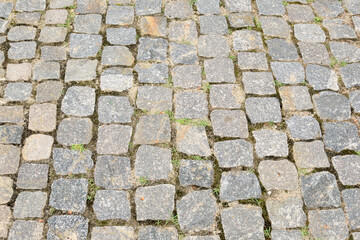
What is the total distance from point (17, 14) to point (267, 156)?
2.94 m

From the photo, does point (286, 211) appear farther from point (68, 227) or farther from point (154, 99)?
point (68, 227)

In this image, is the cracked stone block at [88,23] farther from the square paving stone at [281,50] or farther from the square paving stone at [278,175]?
the square paving stone at [278,175]

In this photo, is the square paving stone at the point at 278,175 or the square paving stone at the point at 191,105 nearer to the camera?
the square paving stone at the point at 278,175

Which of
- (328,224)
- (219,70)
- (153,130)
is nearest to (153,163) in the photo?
(153,130)

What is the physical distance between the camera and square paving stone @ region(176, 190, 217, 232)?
2510 mm

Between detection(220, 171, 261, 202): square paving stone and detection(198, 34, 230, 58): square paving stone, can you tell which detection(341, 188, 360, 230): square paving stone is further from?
detection(198, 34, 230, 58): square paving stone

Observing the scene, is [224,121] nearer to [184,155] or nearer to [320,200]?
[184,155]

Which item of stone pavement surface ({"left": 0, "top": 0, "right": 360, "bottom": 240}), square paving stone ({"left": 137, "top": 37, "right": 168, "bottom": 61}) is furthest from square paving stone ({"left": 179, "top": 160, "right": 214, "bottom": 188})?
square paving stone ({"left": 137, "top": 37, "right": 168, "bottom": 61})

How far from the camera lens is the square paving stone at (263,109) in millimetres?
2992

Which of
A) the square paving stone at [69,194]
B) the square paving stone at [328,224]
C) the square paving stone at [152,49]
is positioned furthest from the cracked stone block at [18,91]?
the square paving stone at [328,224]

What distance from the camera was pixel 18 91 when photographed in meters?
3.08

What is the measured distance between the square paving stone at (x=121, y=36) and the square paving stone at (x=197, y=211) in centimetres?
169

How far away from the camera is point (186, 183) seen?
2660 mm

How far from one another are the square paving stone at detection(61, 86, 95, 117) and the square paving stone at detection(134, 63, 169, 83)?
1.52 feet
